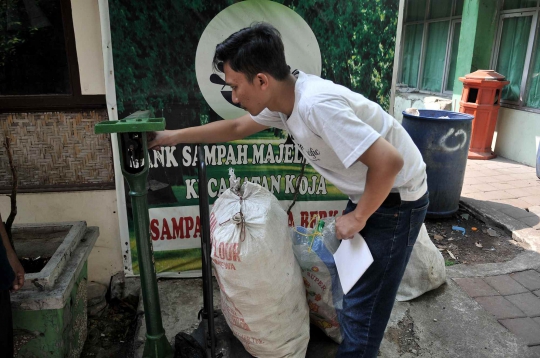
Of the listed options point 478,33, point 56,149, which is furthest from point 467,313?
point 478,33

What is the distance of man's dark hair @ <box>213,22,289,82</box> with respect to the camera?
150 centimetres

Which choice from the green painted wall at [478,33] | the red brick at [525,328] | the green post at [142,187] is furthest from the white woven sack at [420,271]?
the green painted wall at [478,33]

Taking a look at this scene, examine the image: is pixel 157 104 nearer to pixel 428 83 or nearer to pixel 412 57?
pixel 428 83

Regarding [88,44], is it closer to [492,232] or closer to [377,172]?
[377,172]

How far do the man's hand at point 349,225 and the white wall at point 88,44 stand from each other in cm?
175

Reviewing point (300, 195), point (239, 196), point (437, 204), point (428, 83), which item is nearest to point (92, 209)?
point (239, 196)

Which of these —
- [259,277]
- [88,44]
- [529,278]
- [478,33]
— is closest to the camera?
[259,277]

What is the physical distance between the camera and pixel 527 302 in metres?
2.76

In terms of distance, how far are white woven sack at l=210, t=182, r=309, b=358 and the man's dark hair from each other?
684 millimetres

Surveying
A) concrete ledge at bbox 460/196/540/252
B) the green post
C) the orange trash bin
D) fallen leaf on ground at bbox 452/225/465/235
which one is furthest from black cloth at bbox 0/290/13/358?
the orange trash bin

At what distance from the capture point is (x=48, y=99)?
8.07 feet

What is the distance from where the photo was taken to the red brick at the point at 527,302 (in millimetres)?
2656

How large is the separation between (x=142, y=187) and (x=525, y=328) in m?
2.39

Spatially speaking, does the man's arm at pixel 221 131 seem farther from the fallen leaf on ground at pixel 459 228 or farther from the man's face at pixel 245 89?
the fallen leaf on ground at pixel 459 228
